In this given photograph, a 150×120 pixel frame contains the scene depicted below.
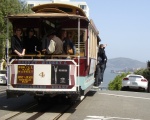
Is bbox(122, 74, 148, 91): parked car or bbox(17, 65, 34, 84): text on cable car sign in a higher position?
bbox(17, 65, 34, 84): text on cable car sign

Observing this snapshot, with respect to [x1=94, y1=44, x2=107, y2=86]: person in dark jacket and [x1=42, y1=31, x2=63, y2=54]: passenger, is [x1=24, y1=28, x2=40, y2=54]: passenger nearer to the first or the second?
[x1=42, y1=31, x2=63, y2=54]: passenger

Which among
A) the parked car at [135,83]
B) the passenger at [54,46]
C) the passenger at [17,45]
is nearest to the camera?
the passenger at [17,45]

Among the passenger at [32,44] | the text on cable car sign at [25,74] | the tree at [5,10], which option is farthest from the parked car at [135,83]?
the text on cable car sign at [25,74]

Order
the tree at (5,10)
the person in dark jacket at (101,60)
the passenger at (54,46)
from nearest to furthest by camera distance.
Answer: the passenger at (54,46)
the person in dark jacket at (101,60)
the tree at (5,10)

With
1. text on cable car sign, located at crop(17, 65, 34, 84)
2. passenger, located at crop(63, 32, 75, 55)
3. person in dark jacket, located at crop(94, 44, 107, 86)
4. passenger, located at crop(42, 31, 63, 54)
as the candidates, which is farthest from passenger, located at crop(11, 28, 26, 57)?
person in dark jacket, located at crop(94, 44, 107, 86)

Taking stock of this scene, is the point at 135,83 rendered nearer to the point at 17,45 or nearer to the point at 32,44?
the point at 32,44

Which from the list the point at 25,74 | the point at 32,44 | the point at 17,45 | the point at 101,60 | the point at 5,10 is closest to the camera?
the point at 25,74

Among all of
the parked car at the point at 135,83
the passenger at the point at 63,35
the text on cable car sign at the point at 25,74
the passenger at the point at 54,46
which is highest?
the passenger at the point at 63,35

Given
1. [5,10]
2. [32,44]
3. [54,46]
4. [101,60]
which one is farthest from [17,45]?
[5,10]

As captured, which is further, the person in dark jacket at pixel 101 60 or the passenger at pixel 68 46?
the person in dark jacket at pixel 101 60

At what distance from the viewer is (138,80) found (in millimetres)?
23500

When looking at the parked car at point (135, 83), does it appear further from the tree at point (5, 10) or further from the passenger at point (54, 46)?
the tree at point (5, 10)

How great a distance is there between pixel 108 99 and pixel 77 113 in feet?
13.8

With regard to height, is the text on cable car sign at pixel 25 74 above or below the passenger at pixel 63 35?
below
